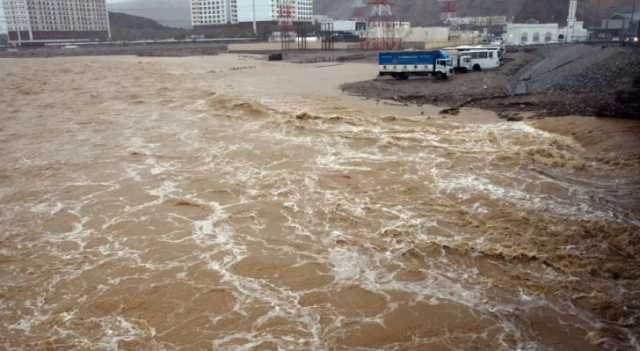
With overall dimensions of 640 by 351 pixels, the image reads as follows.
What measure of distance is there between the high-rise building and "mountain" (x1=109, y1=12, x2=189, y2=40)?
10.1 ft

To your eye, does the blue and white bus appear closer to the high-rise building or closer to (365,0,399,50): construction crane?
(365,0,399,50): construction crane

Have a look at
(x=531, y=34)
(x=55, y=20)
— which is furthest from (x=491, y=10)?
(x=55, y=20)

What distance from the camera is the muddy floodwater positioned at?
568cm

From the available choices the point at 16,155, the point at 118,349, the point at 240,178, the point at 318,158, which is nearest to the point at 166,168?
the point at 240,178

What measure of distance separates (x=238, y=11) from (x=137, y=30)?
23.7 meters

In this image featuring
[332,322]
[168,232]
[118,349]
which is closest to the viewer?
[118,349]

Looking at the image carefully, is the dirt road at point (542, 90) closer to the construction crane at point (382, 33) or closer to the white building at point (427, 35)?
the white building at point (427, 35)

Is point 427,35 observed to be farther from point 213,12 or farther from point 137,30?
point 137,30

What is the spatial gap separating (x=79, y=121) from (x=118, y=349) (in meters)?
15.5

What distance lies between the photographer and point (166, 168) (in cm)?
1213

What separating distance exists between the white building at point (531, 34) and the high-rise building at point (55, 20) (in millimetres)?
78651

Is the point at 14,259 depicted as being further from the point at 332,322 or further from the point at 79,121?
the point at 79,121

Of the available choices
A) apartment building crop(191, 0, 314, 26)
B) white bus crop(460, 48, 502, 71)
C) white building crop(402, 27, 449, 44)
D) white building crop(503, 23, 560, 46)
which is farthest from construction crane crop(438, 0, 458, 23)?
white bus crop(460, 48, 502, 71)

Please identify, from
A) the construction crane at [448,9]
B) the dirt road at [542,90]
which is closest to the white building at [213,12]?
the construction crane at [448,9]
